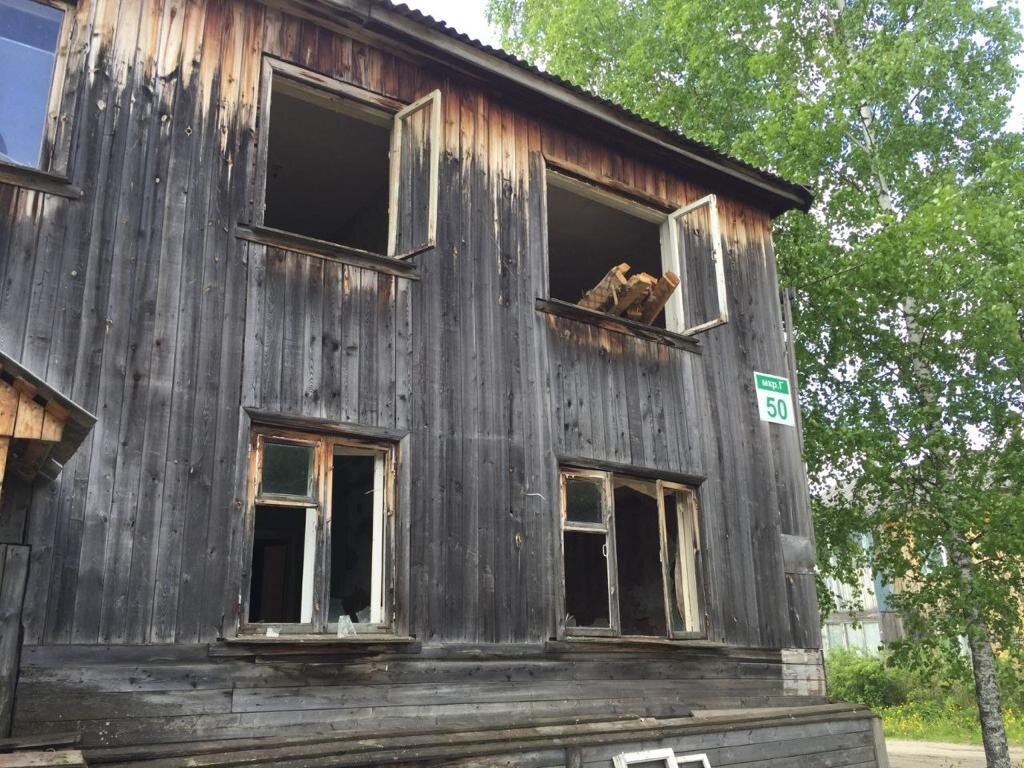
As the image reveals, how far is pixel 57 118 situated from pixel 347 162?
4.53 meters

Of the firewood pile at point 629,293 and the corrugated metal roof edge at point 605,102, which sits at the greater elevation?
the corrugated metal roof edge at point 605,102

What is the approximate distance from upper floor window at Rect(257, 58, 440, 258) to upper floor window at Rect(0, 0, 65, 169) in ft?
5.22

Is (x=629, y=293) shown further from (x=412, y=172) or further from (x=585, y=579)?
(x=585, y=579)

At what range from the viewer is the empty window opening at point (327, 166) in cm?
836

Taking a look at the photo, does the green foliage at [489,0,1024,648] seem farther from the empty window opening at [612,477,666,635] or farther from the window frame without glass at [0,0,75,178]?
the window frame without glass at [0,0,75,178]

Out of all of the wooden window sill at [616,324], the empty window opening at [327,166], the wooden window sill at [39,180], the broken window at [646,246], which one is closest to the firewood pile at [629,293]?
the broken window at [646,246]

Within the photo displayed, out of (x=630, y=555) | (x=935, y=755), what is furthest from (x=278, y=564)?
(x=935, y=755)

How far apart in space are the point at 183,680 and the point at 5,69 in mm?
4551

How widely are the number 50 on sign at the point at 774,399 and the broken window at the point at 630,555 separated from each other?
1.67m

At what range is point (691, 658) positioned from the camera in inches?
342

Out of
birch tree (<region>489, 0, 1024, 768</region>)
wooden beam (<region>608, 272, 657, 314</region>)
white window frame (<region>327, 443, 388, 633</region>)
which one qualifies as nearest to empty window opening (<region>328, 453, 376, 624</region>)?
white window frame (<region>327, 443, 388, 633</region>)

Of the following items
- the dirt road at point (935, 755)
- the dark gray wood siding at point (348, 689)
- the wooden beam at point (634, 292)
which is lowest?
the dirt road at point (935, 755)

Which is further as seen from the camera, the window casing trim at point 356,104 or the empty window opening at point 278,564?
the empty window opening at point 278,564

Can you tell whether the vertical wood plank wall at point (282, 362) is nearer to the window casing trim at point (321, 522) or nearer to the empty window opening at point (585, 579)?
the window casing trim at point (321, 522)
